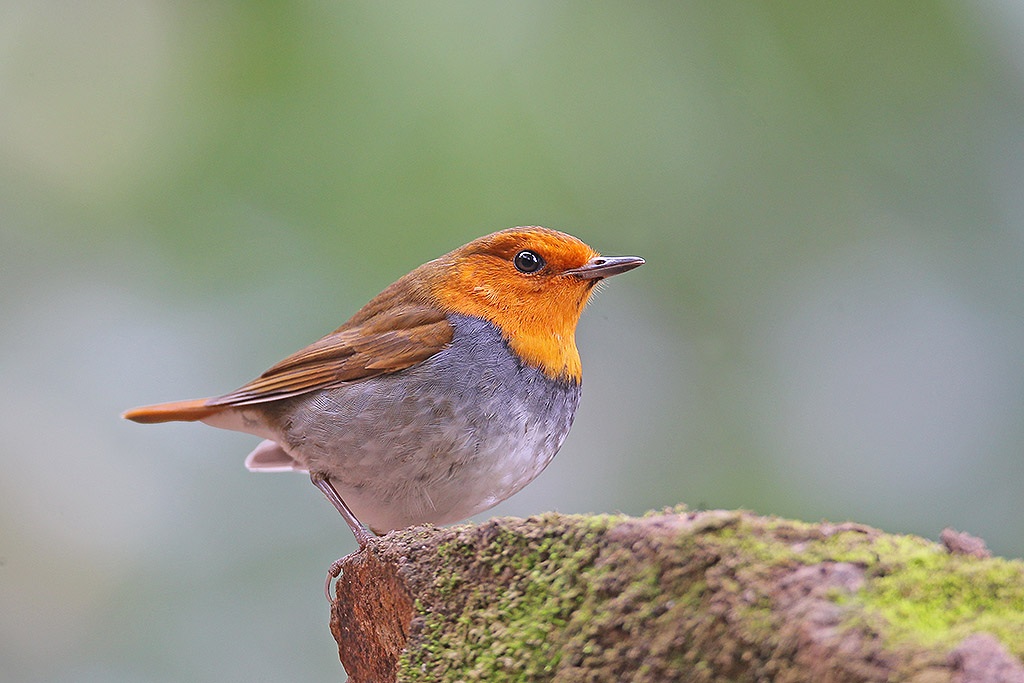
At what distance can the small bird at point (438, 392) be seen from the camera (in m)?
2.92

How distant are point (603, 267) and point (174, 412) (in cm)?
153

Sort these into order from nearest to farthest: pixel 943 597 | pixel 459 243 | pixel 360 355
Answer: pixel 943 597 < pixel 360 355 < pixel 459 243

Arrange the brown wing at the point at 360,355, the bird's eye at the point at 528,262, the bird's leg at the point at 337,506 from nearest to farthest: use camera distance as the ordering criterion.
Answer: the bird's leg at the point at 337,506 → the brown wing at the point at 360,355 → the bird's eye at the point at 528,262

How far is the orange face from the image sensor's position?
10.6ft

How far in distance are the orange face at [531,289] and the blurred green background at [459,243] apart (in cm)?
→ 88

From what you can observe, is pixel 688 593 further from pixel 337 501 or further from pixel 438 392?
pixel 337 501

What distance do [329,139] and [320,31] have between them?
1.45ft

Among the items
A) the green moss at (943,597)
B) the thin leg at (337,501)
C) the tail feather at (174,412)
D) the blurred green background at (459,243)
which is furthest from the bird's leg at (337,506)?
the green moss at (943,597)

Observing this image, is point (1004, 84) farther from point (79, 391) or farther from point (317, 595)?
point (79, 391)

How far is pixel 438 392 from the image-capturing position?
2961mm

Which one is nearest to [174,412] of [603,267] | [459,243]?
[459,243]

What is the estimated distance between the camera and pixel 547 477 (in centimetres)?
427

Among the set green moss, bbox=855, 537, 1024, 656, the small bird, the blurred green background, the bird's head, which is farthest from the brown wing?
green moss, bbox=855, 537, 1024, 656

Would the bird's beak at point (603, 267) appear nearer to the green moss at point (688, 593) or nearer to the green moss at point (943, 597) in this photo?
the green moss at point (688, 593)
